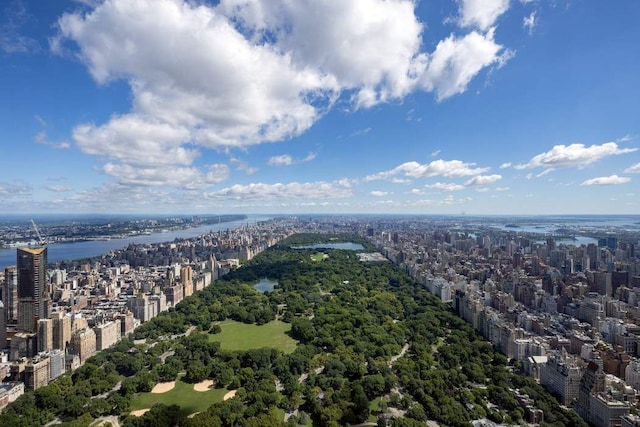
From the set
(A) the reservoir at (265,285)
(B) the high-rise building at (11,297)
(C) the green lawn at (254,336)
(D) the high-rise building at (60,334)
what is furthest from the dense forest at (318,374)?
(A) the reservoir at (265,285)

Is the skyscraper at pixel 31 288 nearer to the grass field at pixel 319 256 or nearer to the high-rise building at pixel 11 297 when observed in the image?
the high-rise building at pixel 11 297

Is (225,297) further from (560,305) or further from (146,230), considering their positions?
(146,230)

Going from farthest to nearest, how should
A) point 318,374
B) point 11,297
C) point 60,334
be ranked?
point 11,297, point 60,334, point 318,374

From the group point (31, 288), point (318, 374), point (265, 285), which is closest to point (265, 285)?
point (265, 285)

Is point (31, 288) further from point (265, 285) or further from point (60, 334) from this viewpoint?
point (265, 285)

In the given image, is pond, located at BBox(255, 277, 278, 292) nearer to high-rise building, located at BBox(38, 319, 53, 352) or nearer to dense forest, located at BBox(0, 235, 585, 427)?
dense forest, located at BBox(0, 235, 585, 427)

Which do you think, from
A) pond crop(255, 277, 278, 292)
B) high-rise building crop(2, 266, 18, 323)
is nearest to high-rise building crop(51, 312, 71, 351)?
high-rise building crop(2, 266, 18, 323)
